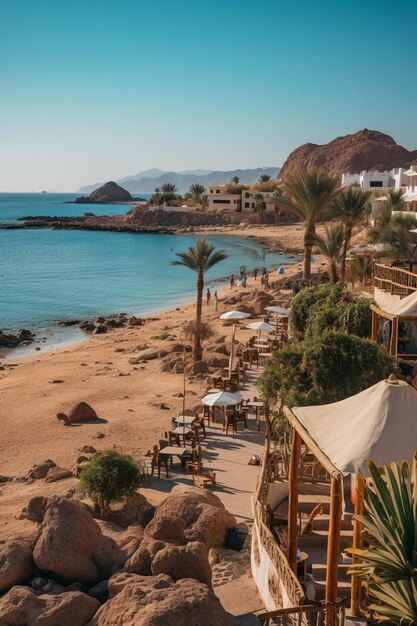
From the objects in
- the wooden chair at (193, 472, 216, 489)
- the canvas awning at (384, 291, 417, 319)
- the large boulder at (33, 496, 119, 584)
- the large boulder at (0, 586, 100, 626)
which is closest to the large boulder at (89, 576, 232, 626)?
the large boulder at (0, 586, 100, 626)

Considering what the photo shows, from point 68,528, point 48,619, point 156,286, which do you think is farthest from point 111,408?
point 156,286

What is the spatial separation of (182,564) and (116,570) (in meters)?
1.41

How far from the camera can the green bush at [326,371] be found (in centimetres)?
1248

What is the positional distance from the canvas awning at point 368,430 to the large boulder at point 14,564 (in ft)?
14.3

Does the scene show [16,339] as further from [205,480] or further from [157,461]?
[205,480]

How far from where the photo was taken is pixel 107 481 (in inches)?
460

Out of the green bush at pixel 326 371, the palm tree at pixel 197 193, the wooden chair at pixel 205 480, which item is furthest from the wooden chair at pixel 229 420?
the palm tree at pixel 197 193

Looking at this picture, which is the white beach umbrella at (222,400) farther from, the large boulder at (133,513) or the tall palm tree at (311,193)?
the tall palm tree at (311,193)

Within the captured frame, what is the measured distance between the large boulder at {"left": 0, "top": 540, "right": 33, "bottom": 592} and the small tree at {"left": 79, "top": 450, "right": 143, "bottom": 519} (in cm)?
266

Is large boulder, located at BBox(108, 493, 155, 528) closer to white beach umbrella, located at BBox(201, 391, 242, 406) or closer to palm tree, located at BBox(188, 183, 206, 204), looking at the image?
white beach umbrella, located at BBox(201, 391, 242, 406)

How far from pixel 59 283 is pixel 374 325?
152 feet

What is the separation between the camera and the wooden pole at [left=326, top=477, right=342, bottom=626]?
20.6 ft

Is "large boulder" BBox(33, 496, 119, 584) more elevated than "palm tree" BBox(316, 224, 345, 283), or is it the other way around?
"palm tree" BBox(316, 224, 345, 283)

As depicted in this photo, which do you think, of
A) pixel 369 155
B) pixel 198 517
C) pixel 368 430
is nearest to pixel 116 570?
pixel 198 517
